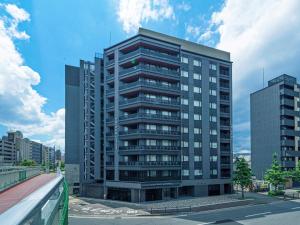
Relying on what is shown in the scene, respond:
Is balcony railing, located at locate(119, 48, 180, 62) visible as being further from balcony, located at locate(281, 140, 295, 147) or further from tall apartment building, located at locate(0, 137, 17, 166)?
tall apartment building, located at locate(0, 137, 17, 166)

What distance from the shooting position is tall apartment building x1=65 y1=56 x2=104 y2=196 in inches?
2702

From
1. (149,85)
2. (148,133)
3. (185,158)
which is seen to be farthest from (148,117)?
(185,158)

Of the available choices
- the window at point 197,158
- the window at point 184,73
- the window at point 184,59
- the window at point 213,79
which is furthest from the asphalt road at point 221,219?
the window at point 184,59

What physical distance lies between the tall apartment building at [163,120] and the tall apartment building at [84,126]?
52cm

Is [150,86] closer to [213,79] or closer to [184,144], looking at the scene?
[184,144]

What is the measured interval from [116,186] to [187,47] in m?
37.6

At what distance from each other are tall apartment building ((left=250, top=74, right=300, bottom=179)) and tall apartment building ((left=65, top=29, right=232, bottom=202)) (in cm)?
2214

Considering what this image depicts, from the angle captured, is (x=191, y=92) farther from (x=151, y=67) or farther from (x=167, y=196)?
(x=167, y=196)

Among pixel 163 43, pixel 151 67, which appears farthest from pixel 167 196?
pixel 163 43

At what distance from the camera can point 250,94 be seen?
98.2 meters

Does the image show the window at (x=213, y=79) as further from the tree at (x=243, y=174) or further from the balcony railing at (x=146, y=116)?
the tree at (x=243, y=174)

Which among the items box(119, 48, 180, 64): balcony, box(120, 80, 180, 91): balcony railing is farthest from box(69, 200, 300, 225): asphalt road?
box(119, 48, 180, 64): balcony

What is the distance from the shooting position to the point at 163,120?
58.2m

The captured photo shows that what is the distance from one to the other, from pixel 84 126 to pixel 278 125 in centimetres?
5880
